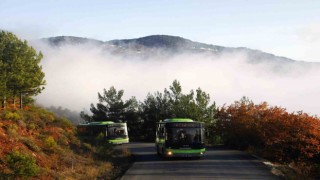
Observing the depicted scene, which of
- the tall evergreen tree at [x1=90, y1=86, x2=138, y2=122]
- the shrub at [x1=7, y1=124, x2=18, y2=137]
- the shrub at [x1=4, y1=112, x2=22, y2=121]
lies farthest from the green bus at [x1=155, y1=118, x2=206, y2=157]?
the tall evergreen tree at [x1=90, y1=86, x2=138, y2=122]

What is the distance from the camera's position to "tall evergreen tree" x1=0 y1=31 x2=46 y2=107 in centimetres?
4603

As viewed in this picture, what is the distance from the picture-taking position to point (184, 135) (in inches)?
1078

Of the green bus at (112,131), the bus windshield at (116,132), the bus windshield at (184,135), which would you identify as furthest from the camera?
the bus windshield at (116,132)

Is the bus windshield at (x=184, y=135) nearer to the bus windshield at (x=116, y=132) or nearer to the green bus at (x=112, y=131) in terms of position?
the green bus at (x=112, y=131)

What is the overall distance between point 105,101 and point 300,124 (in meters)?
56.3

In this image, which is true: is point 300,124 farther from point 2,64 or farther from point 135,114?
point 135,114

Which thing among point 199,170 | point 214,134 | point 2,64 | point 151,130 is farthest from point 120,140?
point 199,170

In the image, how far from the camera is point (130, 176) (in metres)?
20.3

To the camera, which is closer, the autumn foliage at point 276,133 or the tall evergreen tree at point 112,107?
the autumn foliage at point 276,133

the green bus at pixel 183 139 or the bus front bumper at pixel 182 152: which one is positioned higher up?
the green bus at pixel 183 139

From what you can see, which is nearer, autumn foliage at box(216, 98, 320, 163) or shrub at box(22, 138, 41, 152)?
shrub at box(22, 138, 41, 152)

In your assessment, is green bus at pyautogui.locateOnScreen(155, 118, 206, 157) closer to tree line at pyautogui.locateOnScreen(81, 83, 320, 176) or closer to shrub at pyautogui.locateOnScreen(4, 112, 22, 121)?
tree line at pyautogui.locateOnScreen(81, 83, 320, 176)

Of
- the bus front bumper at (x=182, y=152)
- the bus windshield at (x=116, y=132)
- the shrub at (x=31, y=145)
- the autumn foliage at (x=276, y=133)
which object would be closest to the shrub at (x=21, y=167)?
the shrub at (x=31, y=145)

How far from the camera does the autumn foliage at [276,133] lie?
30516 mm
